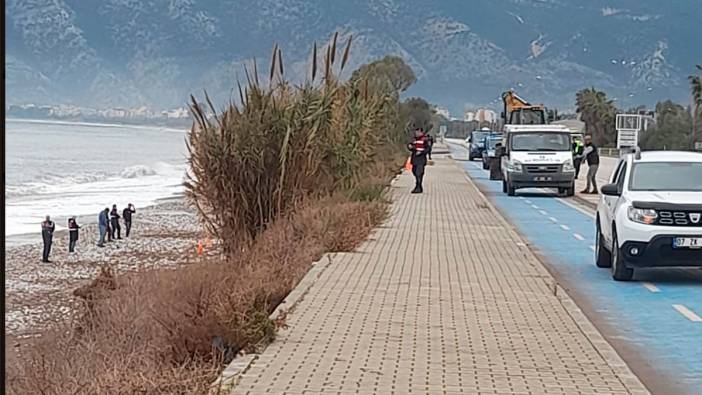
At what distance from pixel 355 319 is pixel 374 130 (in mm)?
18306

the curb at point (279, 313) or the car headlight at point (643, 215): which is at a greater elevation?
the car headlight at point (643, 215)

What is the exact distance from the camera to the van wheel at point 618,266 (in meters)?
14.8

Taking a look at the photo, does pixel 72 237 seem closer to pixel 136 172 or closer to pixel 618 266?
pixel 618 266

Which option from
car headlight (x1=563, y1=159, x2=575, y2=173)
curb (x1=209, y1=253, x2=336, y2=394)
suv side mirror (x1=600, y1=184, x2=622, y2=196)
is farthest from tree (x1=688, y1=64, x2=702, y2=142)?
curb (x1=209, y1=253, x2=336, y2=394)

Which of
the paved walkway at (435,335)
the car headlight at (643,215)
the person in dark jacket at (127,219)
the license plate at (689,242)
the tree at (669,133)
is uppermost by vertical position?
the car headlight at (643,215)

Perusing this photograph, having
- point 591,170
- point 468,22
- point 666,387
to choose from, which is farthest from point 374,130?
point 468,22

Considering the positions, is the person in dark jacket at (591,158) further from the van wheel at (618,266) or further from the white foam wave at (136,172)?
the white foam wave at (136,172)

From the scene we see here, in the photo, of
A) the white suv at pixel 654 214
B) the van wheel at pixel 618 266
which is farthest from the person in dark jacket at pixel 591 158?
the van wheel at pixel 618 266

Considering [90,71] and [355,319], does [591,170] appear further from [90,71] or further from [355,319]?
[90,71]

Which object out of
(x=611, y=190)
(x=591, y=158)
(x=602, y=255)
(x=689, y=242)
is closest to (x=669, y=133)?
(x=591, y=158)

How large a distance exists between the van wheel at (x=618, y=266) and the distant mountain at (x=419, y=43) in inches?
2525

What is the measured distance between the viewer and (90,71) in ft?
341

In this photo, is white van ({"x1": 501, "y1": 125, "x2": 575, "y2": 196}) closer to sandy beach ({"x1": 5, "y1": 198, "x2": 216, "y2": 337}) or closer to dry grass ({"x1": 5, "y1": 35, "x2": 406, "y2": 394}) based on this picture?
dry grass ({"x1": 5, "y1": 35, "x2": 406, "y2": 394})

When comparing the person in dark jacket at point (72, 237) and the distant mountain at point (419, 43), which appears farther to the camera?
the distant mountain at point (419, 43)
